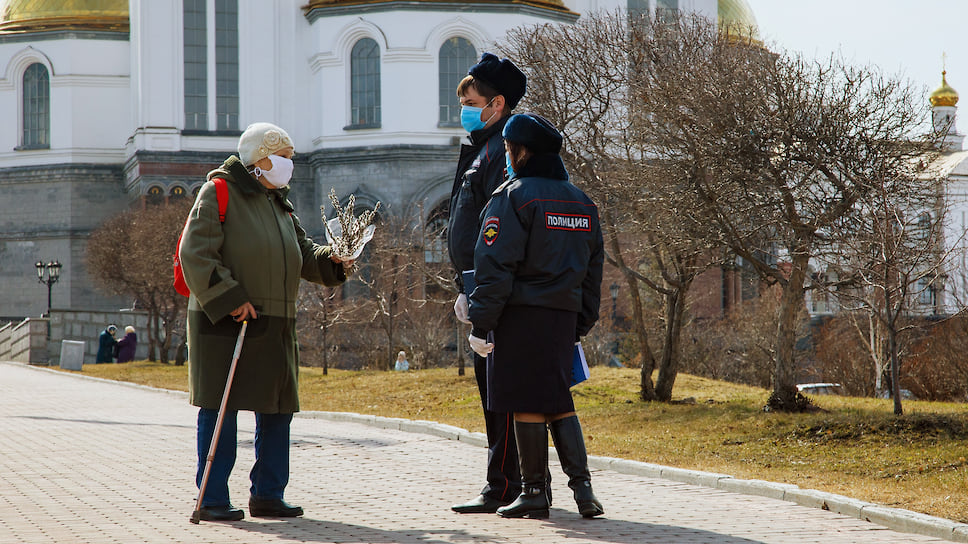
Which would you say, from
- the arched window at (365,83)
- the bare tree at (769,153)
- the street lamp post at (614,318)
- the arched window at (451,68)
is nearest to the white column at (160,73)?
the arched window at (365,83)

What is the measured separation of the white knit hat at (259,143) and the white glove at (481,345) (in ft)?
5.18

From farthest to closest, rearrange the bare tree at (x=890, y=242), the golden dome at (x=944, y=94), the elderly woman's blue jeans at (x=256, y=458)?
1. the golden dome at (x=944, y=94)
2. the bare tree at (x=890, y=242)
3. the elderly woman's blue jeans at (x=256, y=458)

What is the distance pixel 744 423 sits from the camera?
13.5 metres

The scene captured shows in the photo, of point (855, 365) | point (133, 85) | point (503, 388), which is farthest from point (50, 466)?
point (133, 85)

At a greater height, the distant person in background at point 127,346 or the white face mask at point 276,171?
the white face mask at point 276,171

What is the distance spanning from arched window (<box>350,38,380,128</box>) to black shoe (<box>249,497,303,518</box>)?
39.7m

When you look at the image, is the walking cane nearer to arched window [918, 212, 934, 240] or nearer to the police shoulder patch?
the police shoulder patch

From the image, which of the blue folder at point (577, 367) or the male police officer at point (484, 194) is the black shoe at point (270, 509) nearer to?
the male police officer at point (484, 194)

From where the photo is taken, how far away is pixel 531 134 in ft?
21.3

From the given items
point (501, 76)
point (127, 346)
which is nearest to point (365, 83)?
point (127, 346)

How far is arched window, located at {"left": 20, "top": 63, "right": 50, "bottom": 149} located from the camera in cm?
5169

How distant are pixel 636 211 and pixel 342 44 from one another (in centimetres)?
3140

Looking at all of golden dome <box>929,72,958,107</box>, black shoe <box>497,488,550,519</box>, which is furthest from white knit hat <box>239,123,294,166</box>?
golden dome <box>929,72,958,107</box>

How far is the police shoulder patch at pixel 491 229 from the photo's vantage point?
6332mm
